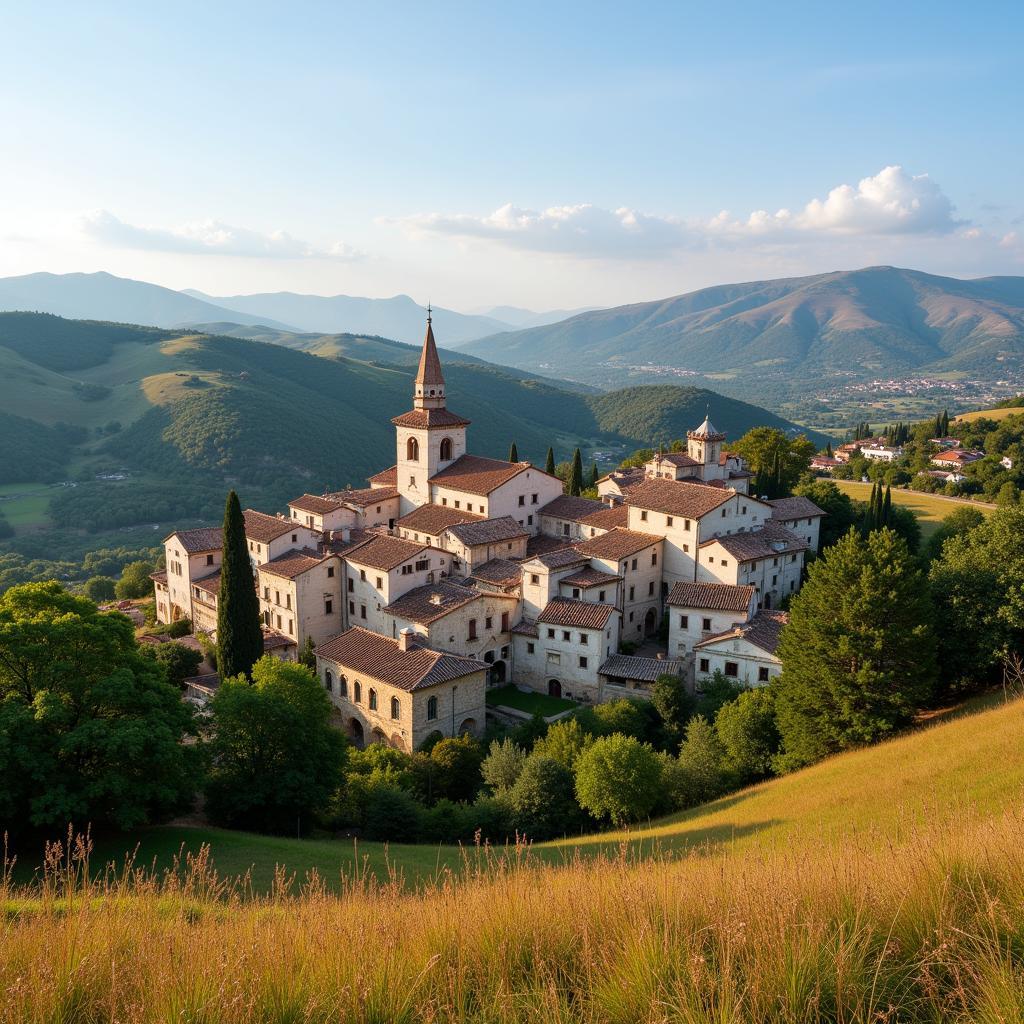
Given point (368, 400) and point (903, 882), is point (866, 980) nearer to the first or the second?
point (903, 882)

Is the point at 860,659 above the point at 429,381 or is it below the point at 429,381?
below

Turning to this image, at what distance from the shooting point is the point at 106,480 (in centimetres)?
13238

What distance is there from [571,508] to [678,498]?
8678 mm

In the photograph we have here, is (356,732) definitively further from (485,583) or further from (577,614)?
(577,614)

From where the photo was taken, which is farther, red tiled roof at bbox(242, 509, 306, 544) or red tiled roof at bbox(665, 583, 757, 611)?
red tiled roof at bbox(242, 509, 306, 544)

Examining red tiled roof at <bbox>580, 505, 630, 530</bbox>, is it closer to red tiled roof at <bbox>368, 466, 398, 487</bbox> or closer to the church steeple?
the church steeple

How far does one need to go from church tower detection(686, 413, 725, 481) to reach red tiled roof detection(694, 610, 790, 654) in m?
21.8

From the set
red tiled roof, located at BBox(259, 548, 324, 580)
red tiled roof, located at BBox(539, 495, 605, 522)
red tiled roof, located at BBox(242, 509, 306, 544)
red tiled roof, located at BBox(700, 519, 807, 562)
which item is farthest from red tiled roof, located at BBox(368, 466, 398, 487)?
red tiled roof, located at BBox(700, 519, 807, 562)

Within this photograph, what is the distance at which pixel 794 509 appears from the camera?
61625mm

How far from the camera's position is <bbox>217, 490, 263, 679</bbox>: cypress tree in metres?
43.7

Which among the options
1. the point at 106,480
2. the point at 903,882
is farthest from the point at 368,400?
the point at 903,882

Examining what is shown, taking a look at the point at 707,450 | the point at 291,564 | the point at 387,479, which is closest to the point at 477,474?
the point at 387,479

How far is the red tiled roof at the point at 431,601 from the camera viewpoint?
46500 millimetres

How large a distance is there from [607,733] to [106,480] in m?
117
